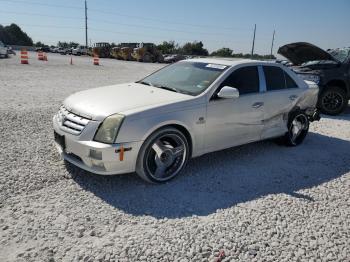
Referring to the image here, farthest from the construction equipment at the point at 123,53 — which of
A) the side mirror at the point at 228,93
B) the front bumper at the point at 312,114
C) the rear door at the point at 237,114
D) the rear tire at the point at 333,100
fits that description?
the side mirror at the point at 228,93

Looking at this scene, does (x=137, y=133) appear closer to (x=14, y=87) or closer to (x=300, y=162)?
(x=300, y=162)

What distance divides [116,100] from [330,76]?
7.23 metres

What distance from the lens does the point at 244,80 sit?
16.8 feet

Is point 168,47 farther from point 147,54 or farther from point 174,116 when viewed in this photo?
point 174,116

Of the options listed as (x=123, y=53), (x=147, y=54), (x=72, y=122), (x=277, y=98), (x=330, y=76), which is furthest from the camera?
(x=123, y=53)

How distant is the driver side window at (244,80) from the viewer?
4.89m

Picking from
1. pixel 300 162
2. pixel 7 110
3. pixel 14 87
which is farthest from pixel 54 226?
pixel 14 87

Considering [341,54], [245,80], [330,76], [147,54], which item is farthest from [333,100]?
[147,54]

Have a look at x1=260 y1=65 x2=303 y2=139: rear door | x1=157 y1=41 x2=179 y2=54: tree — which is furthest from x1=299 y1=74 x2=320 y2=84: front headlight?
x1=157 y1=41 x2=179 y2=54: tree

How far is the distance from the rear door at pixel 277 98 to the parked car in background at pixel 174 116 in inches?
0.6

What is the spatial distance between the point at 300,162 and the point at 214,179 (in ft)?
5.96

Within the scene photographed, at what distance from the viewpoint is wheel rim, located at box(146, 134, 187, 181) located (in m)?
4.16

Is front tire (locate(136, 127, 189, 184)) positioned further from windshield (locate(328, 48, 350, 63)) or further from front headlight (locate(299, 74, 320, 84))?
windshield (locate(328, 48, 350, 63))

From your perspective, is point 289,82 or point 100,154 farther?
point 289,82
